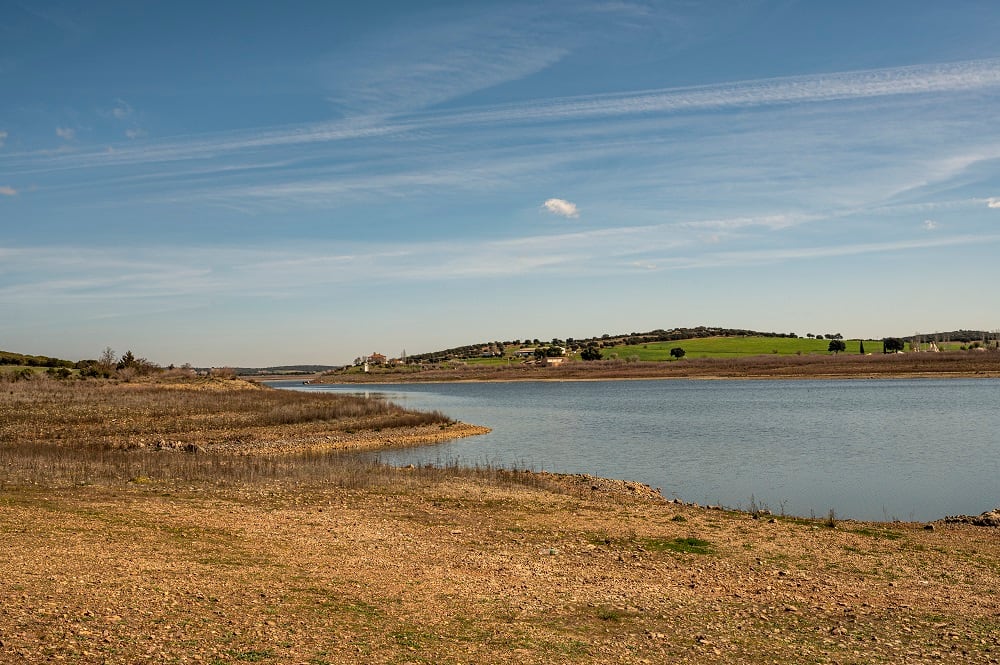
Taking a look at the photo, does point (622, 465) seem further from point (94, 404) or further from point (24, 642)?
point (94, 404)

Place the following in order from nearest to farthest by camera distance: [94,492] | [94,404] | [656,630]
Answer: [656,630] → [94,492] → [94,404]

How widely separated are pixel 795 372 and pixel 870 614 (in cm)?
13142

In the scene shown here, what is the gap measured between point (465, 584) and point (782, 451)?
2885 cm

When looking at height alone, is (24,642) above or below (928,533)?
above

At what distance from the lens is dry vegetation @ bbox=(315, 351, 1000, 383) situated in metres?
124

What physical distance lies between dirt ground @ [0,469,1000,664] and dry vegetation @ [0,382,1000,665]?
0.16ft

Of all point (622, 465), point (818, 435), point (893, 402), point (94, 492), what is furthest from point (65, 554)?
point (893, 402)

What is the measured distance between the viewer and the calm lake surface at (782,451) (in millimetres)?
25875

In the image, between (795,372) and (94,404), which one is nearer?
(94,404)

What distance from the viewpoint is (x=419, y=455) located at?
3969 cm

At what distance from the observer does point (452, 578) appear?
13172 mm

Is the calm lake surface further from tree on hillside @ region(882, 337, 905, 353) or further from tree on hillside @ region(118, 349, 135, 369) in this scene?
tree on hillside @ region(882, 337, 905, 353)

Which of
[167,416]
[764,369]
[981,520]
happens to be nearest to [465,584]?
[981,520]

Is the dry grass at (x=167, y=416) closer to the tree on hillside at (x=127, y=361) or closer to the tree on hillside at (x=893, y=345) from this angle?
the tree on hillside at (x=127, y=361)
